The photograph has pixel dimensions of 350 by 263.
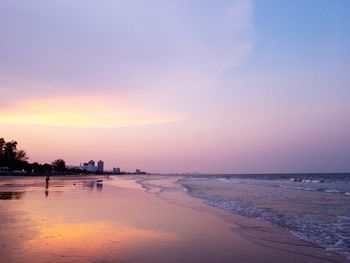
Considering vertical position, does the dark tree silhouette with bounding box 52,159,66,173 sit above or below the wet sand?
above

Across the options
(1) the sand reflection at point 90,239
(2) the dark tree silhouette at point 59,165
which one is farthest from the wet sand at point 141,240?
(2) the dark tree silhouette at point 59,165

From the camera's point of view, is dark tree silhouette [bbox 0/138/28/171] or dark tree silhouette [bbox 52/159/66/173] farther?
dark tree silhouette [bbox 52/159/66/173]

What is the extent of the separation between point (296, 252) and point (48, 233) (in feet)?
26.0

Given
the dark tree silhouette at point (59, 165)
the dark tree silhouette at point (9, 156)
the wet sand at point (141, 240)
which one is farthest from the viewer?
the dark tree silhouette at point (59, 165)

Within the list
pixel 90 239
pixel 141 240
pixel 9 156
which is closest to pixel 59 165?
pixel 9 156

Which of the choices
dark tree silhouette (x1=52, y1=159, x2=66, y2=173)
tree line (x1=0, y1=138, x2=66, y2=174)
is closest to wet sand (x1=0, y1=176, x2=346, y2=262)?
tree line (x1=0, y1=138, x2=66, y2=174)

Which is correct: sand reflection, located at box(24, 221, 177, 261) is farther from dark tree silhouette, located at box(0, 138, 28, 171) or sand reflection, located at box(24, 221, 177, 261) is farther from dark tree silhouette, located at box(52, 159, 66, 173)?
dark tree silhouette, located at box(52, 159, 66, 173)

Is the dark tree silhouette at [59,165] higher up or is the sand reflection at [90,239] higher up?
the dark tree silhouette at [59,165]

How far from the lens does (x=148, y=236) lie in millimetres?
12094

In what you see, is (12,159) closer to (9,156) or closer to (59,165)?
(9,156)

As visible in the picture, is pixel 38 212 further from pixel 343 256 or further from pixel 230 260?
pixel 343 256

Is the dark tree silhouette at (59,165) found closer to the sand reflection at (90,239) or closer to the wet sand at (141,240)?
the wet sand at (141,240)

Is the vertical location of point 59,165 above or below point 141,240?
above

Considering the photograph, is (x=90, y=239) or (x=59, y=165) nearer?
(x=90, y=239)
